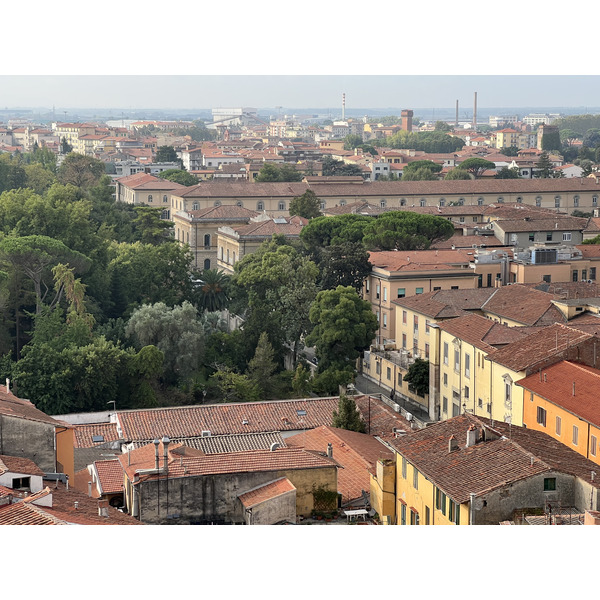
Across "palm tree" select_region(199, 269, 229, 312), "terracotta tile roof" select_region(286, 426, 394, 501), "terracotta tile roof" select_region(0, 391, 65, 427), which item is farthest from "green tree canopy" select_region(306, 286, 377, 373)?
"terracotta tile roof" select_region(0, 391, 65, 427)

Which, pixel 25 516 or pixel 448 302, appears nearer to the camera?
pixel 25 516

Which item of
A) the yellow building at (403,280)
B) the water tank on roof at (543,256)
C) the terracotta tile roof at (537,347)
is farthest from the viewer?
the water tank on roof at (543,256)

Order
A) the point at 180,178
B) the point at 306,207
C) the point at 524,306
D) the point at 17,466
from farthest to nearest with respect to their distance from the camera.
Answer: the point at 180,178, the point at 306,207, the point at 524,306, the point at 17,466

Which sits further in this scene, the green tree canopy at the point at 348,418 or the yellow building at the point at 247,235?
the yellow building at the point at 247,235

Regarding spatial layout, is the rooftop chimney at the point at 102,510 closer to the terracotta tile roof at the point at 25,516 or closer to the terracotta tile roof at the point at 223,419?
the terracotta tile roof at the point at 25,516

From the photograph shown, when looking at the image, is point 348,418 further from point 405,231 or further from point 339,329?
point 405,231

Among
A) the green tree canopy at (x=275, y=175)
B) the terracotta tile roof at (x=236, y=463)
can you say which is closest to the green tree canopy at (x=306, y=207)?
the green tree canopy at (x=275, y=175)

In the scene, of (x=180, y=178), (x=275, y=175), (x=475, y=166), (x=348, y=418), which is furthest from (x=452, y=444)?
(x=475, y=166)

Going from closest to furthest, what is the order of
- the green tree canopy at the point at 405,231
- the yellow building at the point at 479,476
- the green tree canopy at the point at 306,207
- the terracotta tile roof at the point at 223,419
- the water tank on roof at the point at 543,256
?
the yellow building at the point at 479,476, the terracotta tile roof at the point at 223,419, the water tank on roof at the point at 543,256, the green tree canopy at the point at 405,231, the green tree canopy at the point at 306,207
